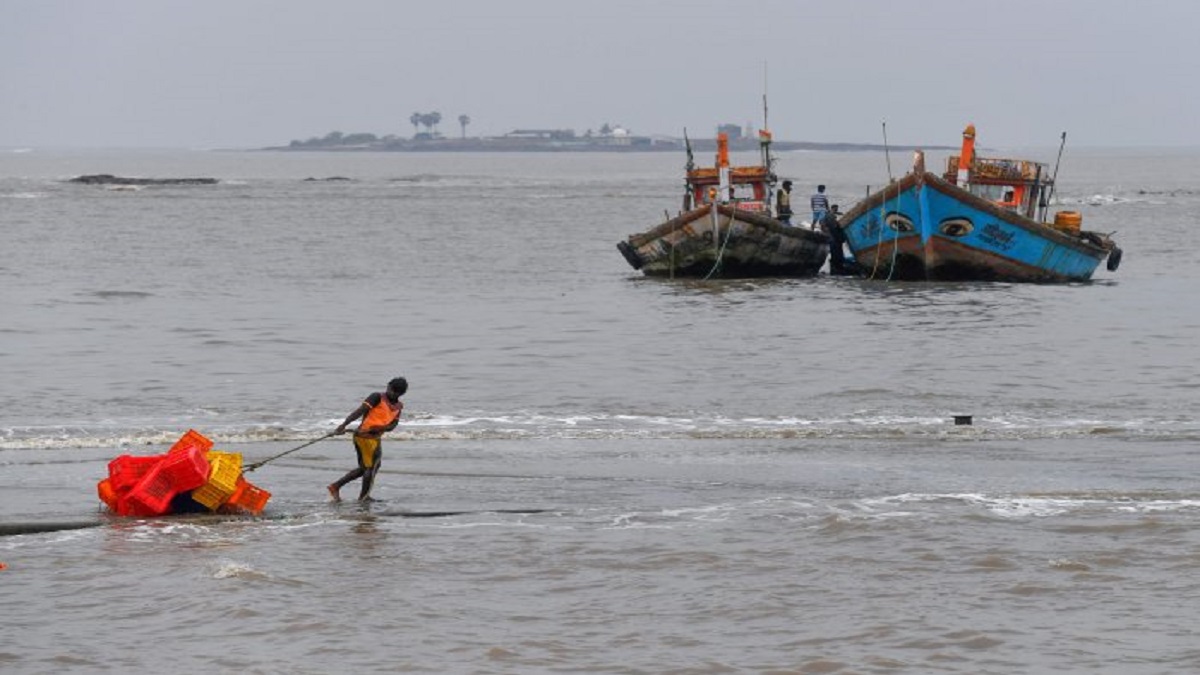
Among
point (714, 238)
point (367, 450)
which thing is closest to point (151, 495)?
point (367, 450)

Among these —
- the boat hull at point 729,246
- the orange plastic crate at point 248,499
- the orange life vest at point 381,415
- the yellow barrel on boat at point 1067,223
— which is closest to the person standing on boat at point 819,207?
the boat hull at point 729,246

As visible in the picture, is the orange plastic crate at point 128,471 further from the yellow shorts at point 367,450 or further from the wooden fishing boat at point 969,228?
the wooden fishing boat at point 969,228

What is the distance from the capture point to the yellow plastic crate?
566 inches

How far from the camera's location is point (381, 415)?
49.2 ft

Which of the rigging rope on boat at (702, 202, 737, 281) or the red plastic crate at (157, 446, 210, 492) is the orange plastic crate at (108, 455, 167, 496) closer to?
the red plastic crate at (157, 446, 210, 492)

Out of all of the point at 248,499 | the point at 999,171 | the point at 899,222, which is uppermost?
the point at 999,171

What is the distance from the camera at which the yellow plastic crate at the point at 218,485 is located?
1437 centimetres

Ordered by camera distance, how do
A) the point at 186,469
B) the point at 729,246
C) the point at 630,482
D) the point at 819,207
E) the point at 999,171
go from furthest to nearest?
the point at 819,207 → the point at 729,246 → the point at 999,171 → the point at 630,482 → the point at 186,469


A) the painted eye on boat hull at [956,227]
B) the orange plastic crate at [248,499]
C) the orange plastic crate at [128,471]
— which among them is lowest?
the orange plastic crate at [248,499]

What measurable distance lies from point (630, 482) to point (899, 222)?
2484cm

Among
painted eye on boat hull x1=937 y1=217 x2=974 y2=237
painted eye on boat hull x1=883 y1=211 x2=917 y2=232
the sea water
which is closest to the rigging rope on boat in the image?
the sea water

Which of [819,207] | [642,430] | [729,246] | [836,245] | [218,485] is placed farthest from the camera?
[819,207]

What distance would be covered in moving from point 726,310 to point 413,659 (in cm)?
2524

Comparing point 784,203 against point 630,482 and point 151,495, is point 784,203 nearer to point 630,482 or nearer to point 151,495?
point 630,482
